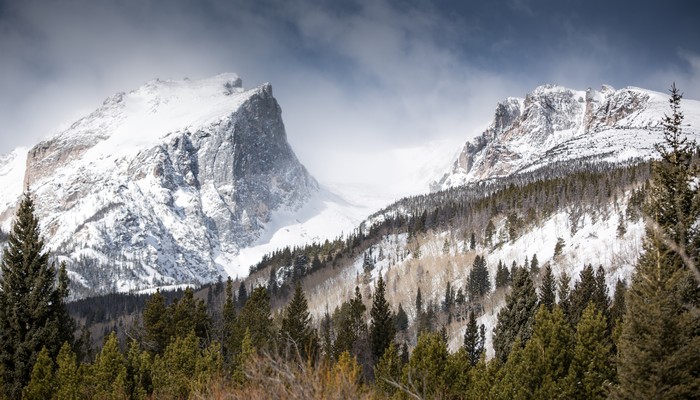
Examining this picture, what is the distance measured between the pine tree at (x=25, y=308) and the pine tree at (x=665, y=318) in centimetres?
2748

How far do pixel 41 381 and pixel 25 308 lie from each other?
457 centimetres

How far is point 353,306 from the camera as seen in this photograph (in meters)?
49.3

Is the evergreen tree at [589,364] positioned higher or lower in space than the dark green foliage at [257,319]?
higher

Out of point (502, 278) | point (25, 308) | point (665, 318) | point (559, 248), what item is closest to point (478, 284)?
point (502, 278)

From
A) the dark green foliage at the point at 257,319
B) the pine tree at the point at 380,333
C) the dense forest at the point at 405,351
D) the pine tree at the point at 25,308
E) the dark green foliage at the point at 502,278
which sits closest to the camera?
the dense forest at the point at 405,351

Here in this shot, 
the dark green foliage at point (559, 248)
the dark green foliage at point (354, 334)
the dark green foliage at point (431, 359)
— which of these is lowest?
the dark green foliage at point (354, 334)

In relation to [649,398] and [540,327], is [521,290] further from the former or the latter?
[649,398]

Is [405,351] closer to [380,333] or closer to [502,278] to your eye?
[380,333]

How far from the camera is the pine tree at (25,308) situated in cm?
2667

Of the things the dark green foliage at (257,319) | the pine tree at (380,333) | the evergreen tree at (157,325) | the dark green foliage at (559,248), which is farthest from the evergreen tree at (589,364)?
the dark green foliage at (559,248)

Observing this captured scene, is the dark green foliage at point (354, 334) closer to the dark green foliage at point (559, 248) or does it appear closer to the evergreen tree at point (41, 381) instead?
the evergreen tree at point (41, 381)

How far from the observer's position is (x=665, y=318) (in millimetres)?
16734

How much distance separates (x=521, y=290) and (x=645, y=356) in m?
21.3

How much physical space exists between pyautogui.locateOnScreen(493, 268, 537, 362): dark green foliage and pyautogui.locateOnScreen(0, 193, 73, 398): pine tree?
29163 millimetres
